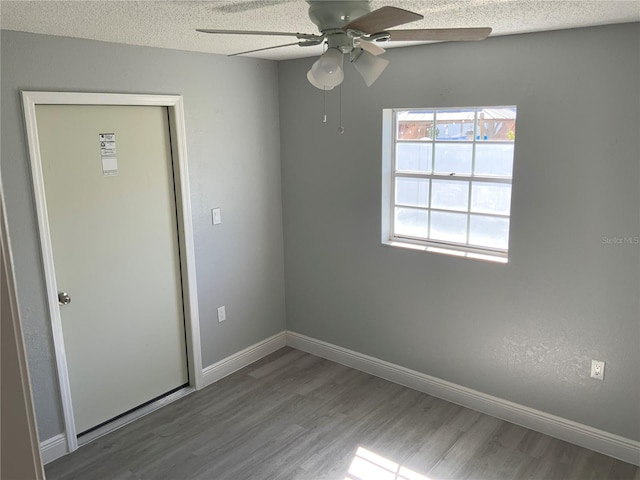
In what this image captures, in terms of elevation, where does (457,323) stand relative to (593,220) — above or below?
below

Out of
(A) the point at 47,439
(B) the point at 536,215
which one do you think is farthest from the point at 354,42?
(A) the point at 47,439

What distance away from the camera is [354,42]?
1849 mm

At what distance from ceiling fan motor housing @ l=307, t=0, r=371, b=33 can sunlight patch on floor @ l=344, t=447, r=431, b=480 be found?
230cm

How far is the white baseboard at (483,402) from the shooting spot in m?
2.96

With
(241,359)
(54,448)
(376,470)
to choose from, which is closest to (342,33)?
(376,470)

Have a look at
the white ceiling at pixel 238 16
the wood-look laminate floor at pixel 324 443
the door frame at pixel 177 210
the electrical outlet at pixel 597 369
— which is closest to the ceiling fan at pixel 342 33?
the white ceiling at pixel 238 16

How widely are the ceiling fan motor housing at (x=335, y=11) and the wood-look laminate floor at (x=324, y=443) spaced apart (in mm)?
2303

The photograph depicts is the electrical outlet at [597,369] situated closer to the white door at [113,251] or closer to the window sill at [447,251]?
the window sill at [447,251]

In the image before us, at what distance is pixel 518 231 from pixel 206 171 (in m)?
2.07

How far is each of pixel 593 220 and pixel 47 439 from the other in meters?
3.27

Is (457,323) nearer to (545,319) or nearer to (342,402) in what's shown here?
(545,319)

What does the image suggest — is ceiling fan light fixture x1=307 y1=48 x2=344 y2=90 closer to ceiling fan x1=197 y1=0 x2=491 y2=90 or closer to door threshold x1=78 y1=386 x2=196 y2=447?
ceiling fan x1=197 y1=0 x2=491 y2=90

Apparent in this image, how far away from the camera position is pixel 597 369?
294 cm

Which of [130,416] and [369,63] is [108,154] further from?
[369,63]
